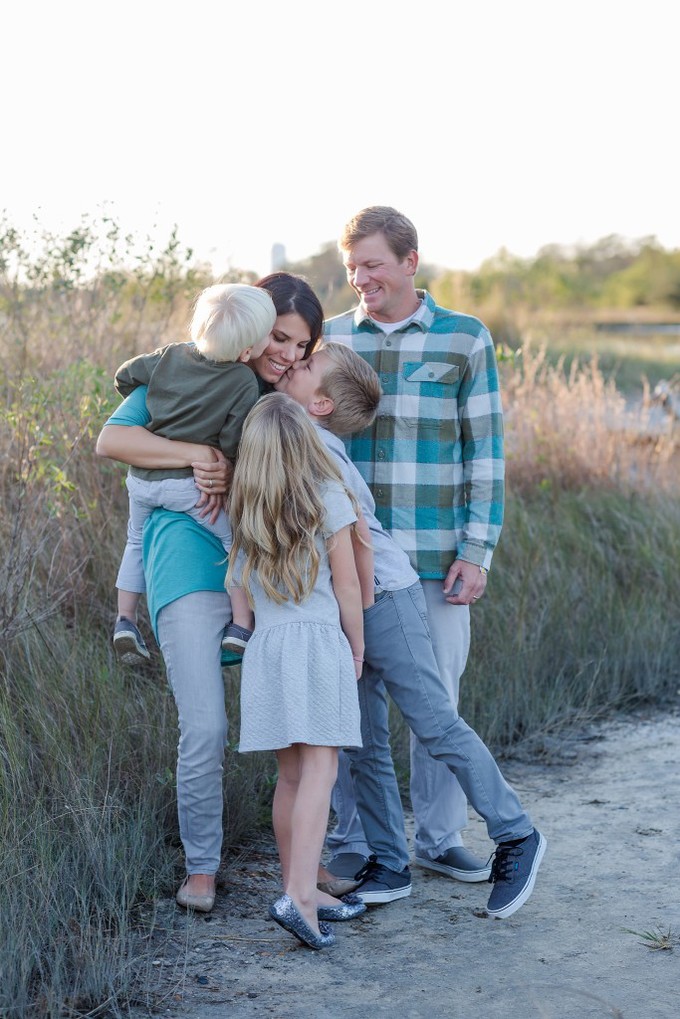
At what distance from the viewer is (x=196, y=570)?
337 cm

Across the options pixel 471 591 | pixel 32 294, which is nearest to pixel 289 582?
pixel 471 591

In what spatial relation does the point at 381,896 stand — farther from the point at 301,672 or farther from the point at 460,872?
the point at 301,672

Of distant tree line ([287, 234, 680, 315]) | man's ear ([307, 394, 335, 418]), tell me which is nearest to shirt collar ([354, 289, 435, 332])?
man's ear ([307, 394, 335, 418])

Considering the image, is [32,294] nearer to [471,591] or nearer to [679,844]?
[471,591]

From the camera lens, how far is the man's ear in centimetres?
345

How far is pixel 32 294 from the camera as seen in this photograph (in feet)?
23.1

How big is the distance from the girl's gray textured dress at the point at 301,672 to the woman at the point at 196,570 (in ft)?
0.40

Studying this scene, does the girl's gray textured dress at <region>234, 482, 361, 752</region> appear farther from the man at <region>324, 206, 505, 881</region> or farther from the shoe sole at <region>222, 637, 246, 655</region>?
the man at <region>324, 206, 505, 881</region>

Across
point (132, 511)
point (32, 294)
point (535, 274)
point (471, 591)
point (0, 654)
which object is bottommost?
point (0, 654)

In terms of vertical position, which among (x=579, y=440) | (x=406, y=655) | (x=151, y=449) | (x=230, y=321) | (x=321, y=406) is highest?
(x=230, y=321)

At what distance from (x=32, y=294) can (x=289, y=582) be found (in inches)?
173

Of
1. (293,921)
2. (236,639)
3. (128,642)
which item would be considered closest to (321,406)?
(236,639)

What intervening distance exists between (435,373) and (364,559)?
2.36 ft

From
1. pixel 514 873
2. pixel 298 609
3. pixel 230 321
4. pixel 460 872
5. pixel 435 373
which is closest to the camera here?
pixel 230 321
